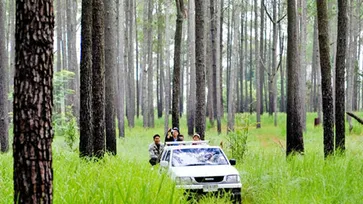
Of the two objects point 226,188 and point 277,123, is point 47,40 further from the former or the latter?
point 277,123

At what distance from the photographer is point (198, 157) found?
1069cm

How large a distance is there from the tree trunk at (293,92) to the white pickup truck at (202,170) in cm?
395

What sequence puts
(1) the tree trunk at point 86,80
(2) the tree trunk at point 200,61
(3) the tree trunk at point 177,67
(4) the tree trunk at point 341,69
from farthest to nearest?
(3) the tree trunk at point 177,67
(2) the tree trunk at point 200,61
(4) the tree trunk at point 341,69
(1) the tree trunk at point 86,80

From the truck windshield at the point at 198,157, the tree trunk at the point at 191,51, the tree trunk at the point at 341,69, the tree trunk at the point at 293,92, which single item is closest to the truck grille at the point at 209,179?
the truck windshield at the point at 198,157

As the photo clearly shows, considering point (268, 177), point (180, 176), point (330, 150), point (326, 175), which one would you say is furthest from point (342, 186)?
point (330, 150)

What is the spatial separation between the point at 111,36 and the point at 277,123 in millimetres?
19902

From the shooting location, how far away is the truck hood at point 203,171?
371 inches

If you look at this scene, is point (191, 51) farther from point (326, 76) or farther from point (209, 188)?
point (209, 188)

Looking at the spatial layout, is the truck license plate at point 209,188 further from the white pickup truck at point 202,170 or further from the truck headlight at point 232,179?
the truck headlight at point 232,179

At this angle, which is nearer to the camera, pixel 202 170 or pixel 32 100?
pixel 32 100

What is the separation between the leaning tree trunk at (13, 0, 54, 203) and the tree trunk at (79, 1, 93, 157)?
7.27 metres

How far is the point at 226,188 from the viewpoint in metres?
9.30

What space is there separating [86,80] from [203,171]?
377 cm

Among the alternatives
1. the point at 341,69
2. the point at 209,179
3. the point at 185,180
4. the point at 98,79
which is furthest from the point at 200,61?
the point at 185,180
